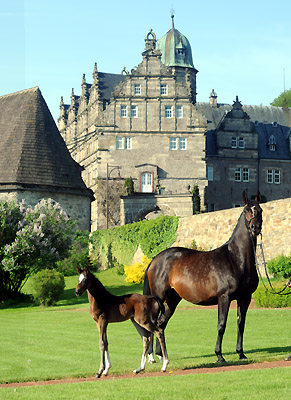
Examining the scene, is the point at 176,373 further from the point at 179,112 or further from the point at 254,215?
the point at 179,112

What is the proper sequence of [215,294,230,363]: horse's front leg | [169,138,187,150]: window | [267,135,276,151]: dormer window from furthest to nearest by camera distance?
[267,135,276,151]: dormer window < [169,138,187,150]: window < [215,294,230,363]: horse's front leg

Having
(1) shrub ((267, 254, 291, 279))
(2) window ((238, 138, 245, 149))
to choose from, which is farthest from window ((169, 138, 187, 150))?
(1) shrub ((267, 254, 291, 279))

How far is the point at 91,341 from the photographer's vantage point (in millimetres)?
18453

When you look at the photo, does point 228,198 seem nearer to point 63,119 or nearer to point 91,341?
point 63,119

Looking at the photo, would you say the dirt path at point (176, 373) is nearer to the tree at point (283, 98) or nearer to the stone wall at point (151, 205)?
the stone wall at point (151, 205)

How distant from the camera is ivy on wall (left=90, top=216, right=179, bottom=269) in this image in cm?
4550

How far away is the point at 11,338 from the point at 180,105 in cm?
5740

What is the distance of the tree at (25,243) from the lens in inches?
1422

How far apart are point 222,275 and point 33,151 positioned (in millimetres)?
43976

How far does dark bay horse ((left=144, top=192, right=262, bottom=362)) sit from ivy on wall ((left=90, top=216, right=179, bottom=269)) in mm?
30528

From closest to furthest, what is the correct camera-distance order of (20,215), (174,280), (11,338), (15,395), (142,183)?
(15,395)
(174,280)
(11,338)
(20,215)
(142,183)

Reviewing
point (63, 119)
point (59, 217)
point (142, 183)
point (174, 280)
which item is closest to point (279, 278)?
point (59, 217)

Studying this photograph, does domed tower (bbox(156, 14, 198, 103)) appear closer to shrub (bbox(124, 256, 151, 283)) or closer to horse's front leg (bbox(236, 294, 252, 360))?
shrub (bbox(124, 256, 151, 283))

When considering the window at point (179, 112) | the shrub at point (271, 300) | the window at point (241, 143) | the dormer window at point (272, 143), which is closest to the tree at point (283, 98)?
the dormer window at point (272, 143)
